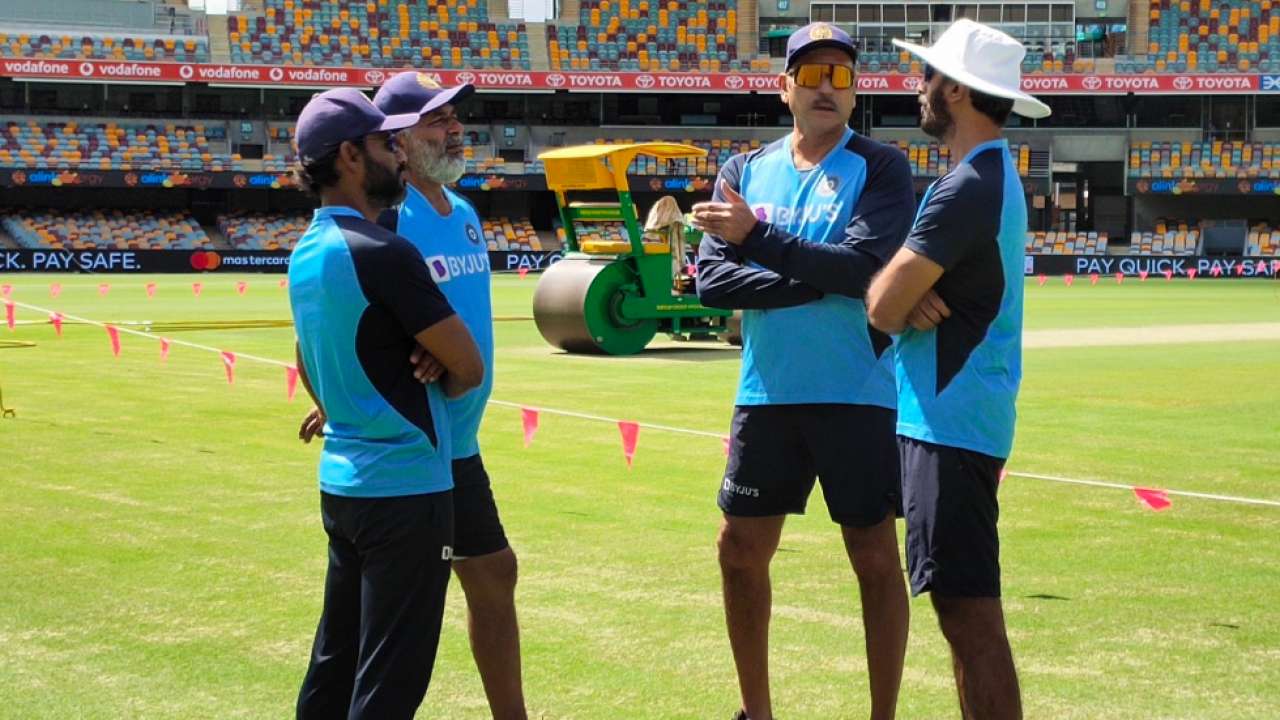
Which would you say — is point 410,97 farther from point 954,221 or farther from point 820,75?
point 954,221

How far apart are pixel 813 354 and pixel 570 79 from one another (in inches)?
2340

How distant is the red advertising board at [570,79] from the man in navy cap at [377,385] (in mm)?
56742

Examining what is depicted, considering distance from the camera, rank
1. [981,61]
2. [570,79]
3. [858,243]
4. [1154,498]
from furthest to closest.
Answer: [570,79], [1154,498], [858,243], [981,61]

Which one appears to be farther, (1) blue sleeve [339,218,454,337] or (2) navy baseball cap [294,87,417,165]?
(2) navy baseball cap [294,87,417,165]

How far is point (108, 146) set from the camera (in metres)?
61.2

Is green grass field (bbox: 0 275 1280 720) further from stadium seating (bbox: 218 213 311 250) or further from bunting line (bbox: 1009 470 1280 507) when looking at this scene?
stadium seating (bbox: 218 213 311 250)

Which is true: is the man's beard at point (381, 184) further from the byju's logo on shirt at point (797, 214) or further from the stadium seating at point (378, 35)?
the stadium seating at point (378, 35)

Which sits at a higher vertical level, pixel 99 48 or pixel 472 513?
pixel 99 48

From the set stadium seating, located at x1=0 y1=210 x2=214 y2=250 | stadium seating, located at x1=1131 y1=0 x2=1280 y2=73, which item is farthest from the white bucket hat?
stadium seating, located at x1=1131 y1=0 x2=1280 y2=73

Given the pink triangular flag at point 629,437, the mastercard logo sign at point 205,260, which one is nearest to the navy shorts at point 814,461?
the pink triangular flag at point 629,437

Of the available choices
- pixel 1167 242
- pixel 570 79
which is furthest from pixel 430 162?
pixel 1167 242

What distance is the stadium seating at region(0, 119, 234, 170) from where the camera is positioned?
59281 mm

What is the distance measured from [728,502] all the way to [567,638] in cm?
139

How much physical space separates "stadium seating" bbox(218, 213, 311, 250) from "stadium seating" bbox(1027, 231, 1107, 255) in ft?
91.6
